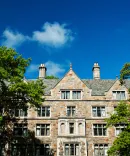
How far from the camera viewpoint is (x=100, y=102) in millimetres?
32812

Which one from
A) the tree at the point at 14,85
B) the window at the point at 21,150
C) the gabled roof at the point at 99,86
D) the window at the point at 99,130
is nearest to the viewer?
the tree at the point at 14,85

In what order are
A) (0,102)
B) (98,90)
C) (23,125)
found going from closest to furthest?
(0,102) → (23,125) → (98,90)

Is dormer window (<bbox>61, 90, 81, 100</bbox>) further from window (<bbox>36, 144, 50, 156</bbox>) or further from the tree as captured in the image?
the tree

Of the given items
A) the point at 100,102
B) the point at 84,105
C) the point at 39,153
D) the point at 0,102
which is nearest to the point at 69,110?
the point at 84,105

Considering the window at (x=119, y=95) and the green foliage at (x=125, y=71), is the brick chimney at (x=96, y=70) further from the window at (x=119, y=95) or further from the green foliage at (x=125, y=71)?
the green foliage at (x=125, y=71)

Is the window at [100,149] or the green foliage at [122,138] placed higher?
the green foliage at [122,138]

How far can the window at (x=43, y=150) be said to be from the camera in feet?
99.9

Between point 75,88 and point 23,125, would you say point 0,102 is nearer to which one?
point 23,125

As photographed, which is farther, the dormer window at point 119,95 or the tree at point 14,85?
the dormer window at point 119,95

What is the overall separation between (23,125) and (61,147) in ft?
17.8

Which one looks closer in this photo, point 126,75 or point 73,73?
point 126,75

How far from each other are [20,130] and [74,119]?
662cm

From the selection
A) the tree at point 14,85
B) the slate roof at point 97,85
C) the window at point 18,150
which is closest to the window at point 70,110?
the slate roof at point 97,85

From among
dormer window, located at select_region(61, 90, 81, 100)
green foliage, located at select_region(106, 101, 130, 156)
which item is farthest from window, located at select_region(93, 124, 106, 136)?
green foliage, located at select_region(106, 101, 130, 156)
